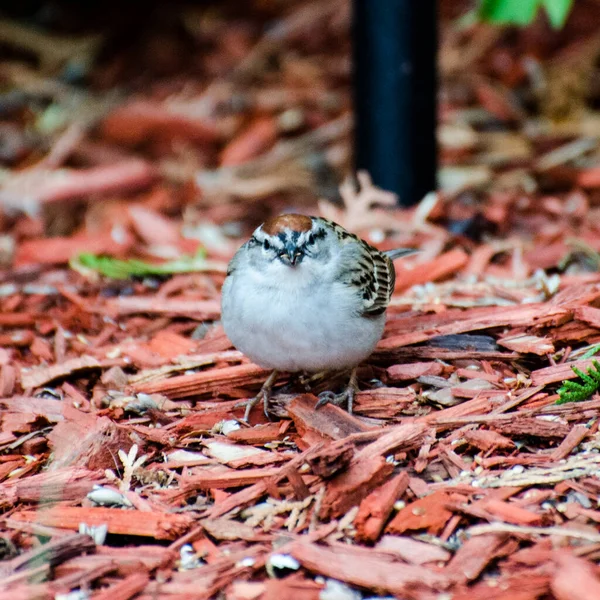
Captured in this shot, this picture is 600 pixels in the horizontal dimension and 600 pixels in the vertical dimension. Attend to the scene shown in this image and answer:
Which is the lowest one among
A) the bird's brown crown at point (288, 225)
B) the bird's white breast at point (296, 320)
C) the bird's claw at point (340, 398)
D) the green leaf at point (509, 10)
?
the bird's claw at point (340, 398)

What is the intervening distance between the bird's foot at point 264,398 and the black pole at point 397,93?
268 centimetres

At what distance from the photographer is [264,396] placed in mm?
4727

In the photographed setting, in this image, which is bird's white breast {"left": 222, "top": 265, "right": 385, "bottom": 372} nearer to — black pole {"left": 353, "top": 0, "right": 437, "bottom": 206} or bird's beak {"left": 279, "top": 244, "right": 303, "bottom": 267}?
bird's beak {"left": 279, "top": 244, "right": 303, "bottom": 267}

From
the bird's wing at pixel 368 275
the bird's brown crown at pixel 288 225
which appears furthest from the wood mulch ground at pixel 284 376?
the bird's brown crown at pixel 288 225

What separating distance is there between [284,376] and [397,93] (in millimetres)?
2742

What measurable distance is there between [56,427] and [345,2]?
6.94 m

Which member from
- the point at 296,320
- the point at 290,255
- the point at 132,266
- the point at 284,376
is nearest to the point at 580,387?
the point at 296,320

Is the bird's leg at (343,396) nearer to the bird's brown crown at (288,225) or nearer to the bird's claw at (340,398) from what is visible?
the bird's claw at (340,398)

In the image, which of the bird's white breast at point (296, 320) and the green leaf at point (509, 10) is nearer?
the bird's white breast at point (296, 320)

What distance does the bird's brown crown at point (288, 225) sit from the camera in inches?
179

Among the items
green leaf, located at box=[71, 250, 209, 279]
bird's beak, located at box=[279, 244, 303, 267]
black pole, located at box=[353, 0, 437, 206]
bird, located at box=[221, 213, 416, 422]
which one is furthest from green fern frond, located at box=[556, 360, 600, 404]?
black pole, located at box=[353, 0, 437, 206]

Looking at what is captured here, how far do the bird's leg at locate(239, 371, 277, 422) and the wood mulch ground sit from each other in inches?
2.4

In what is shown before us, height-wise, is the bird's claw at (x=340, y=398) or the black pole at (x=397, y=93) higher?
the black pole at (x=397, y=93)

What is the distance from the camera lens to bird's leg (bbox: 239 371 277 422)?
465 centimetres
